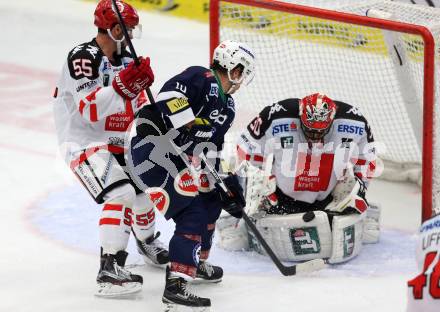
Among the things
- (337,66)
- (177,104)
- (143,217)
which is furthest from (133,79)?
(337,66)

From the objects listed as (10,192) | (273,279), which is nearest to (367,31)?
(273,279)

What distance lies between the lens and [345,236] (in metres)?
4.89

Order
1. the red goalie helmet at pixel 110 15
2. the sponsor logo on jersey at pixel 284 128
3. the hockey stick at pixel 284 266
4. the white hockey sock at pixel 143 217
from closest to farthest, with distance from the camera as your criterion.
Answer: the red goalie helmet at pixel 110 15 → the hockey stick at pixel 284 266 → the white hockey sock at pixel 143 217 → the sponsor logo on jersey at pixel 284 128

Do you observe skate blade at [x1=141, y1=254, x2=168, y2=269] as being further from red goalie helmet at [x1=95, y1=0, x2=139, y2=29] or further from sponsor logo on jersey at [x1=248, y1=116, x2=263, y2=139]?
red goalie helmet at [x1=95, y1=0, x2=139, y2=29]

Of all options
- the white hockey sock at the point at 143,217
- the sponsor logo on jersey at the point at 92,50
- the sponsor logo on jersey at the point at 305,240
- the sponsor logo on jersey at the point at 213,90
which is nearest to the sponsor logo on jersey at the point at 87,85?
the sponsor logo on jersey at the point at 92,50

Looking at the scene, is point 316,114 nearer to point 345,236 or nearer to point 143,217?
point 345,236

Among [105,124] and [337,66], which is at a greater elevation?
[337,66]

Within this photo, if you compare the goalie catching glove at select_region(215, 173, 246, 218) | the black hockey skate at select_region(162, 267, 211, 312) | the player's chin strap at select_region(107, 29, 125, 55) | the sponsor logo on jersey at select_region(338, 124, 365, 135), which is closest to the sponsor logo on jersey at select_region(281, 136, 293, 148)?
the sponsor logo on jersey at select_region(338, 124, 365, 135)

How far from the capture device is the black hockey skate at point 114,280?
4.46m

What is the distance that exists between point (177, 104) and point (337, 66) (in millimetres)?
2198

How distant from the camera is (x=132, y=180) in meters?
4.60

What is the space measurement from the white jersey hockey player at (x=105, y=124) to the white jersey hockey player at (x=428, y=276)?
1.46m

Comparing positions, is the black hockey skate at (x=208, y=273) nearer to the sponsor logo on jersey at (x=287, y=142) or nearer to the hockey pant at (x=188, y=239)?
the hockey pant at (x=188, y=239)

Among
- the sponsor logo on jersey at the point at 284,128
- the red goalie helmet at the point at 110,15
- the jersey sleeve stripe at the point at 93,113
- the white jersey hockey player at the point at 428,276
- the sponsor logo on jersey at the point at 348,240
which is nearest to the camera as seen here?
the white jersey hockey player at the point at 428,276
